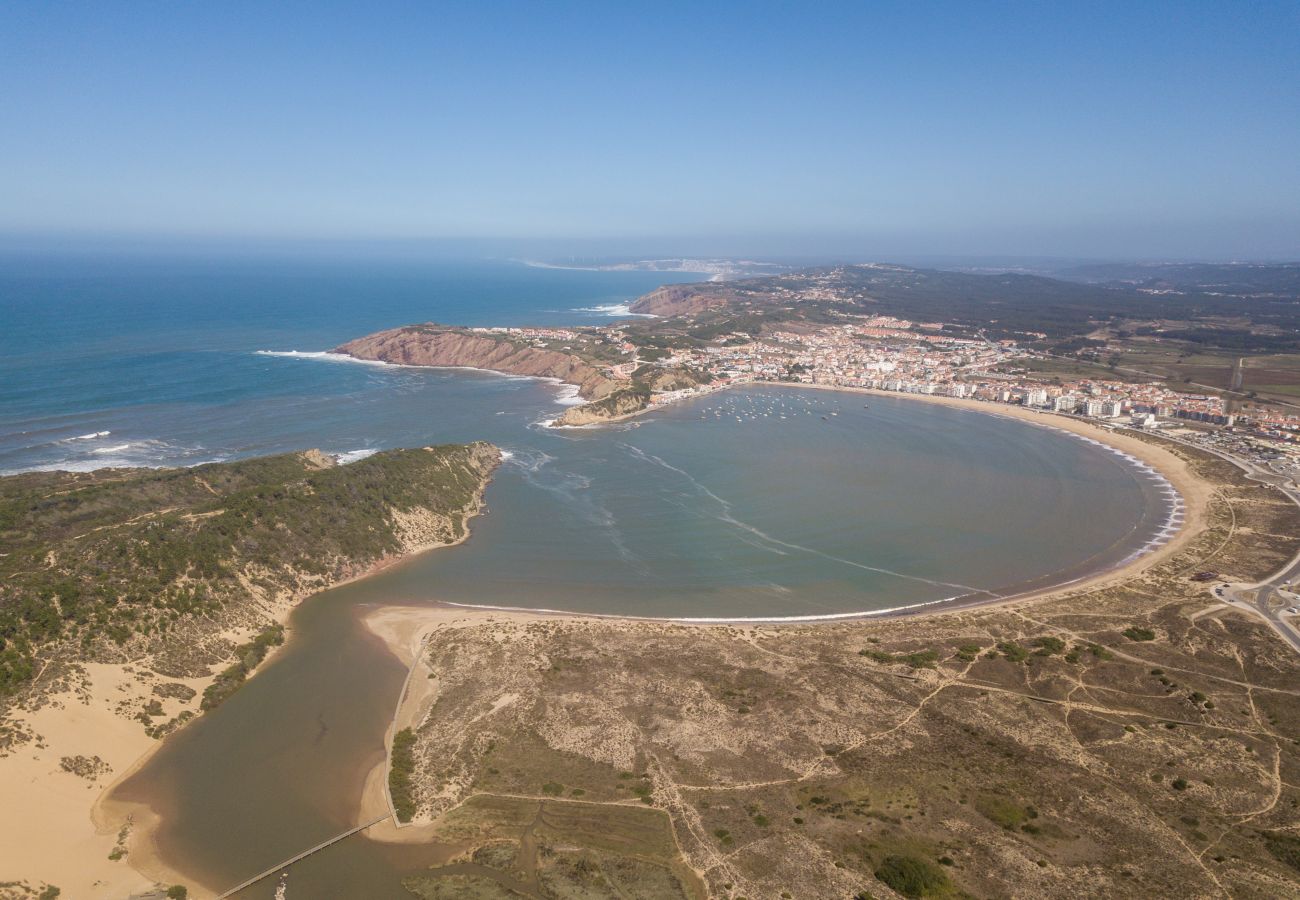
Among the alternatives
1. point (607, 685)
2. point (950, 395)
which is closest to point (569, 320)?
point (950, 395)

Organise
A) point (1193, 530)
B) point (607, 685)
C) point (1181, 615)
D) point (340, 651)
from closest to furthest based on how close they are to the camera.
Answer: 1. point (607, 685)
2. point (340, 651)
3. point (1181, 615)
4. point (1193, 530)

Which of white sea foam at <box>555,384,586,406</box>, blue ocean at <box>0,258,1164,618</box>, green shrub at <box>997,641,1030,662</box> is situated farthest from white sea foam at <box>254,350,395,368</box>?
green shrub at <box>997,641,1030,662</box>

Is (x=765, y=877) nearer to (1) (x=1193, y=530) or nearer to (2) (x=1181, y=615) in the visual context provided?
(2) (x=1181, y=615)

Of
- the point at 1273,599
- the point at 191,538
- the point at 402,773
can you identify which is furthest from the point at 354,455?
the point at 1273,599

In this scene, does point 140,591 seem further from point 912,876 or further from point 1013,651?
point 1013,651

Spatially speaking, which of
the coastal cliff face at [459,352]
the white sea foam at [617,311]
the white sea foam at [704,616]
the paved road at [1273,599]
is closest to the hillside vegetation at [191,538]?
the white sea foam at [704,616]

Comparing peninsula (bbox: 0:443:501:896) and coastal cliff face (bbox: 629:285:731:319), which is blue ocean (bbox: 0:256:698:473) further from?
coastal cliff face (bbox: 629:285:731:319)
